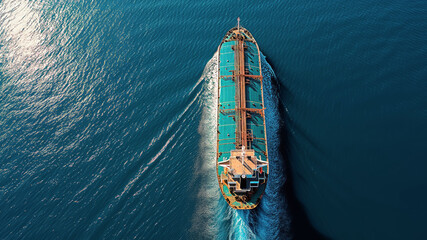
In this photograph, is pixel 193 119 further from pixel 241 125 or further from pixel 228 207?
pixel 228 207

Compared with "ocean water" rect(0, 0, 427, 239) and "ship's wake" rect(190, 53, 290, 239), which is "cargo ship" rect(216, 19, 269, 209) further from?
"ocean water" rect(0, 0, 427, 239)

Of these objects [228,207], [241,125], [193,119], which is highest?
[193,119]

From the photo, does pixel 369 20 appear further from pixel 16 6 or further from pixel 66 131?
pixel 16 6

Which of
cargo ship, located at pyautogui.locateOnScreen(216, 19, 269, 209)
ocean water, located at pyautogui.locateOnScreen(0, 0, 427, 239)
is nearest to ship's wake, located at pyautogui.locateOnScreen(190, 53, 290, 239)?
ocean water, located at pyautogui.locateOnScreen(0, 0, 427, 239)

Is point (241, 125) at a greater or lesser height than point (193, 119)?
lesser

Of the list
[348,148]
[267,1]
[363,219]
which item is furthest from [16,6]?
[363,219]

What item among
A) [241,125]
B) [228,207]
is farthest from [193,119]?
[228,207]
